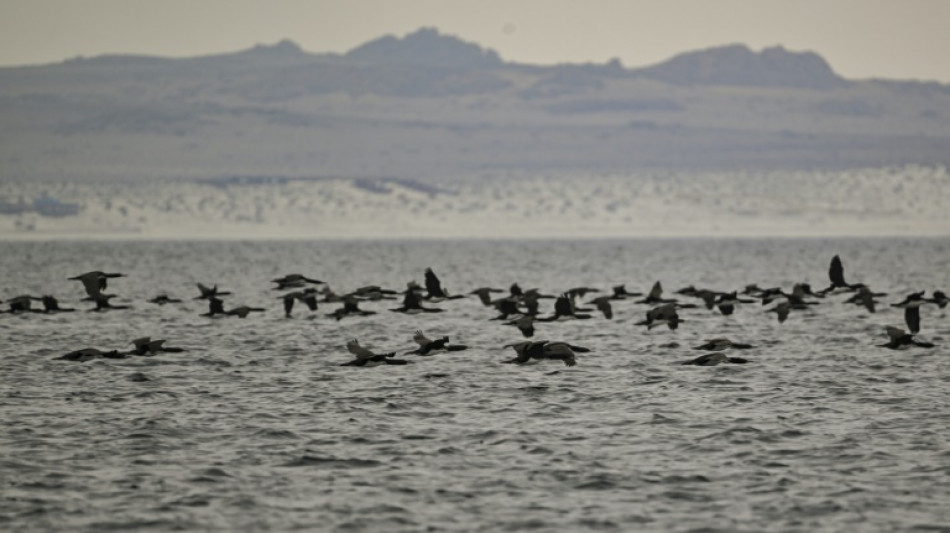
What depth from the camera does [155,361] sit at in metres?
41.4

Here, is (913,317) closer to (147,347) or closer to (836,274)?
(836,274)

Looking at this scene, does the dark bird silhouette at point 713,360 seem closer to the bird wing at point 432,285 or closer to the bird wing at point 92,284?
the bird wing at point 432,285

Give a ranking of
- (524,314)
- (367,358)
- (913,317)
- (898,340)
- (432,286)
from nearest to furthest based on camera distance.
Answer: (367,358) < (898,340) < (913,317) < (432,286) < (524,314)

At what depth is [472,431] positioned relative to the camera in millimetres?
29672

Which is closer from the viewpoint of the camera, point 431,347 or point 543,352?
point 543,352

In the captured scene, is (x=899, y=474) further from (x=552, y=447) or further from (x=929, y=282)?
(x=929, y=282)

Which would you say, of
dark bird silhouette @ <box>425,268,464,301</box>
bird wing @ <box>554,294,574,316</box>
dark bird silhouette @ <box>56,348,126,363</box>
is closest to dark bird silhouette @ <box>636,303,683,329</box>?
bird wing @ <box>554,294,574,316</box>

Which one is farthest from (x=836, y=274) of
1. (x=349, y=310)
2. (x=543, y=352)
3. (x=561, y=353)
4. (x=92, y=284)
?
(x=92, y=284)

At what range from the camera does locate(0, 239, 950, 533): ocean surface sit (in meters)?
23.0

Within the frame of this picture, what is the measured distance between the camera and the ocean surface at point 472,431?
75.5ft

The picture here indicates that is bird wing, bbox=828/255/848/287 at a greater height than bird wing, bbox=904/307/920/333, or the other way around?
bird wing, bbox=828/255/848/287

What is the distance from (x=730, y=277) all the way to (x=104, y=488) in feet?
265

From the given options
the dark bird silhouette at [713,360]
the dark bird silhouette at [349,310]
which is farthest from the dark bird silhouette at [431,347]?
the dark bird silhouette at [349,310]

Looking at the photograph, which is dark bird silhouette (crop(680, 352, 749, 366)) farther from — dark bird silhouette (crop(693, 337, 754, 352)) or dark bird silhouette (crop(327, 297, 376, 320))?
dark bird silhouette (crop(327, 297, 376, 320))
